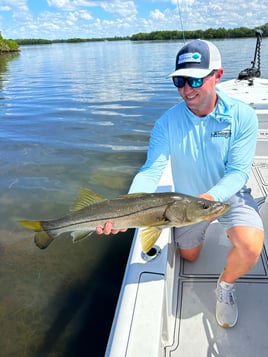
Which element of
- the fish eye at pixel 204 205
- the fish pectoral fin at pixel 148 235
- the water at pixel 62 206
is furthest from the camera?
the water at pixel 62 206

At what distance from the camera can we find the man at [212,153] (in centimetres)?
250

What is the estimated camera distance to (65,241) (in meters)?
4.77

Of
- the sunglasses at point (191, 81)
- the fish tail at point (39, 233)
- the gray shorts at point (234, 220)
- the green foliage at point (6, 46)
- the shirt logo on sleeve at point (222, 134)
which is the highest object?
the green foliage at point (6, 46)

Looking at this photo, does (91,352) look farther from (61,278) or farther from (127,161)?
(127,161)

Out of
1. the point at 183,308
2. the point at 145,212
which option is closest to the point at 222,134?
the point at 145,212

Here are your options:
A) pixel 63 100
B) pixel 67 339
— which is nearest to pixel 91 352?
pixel 67 339

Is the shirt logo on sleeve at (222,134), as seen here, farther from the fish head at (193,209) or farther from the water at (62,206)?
the water at (62,206)

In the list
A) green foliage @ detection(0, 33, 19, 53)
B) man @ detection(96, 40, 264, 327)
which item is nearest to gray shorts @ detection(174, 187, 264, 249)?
man @ detection(96, 40, 264, 327)

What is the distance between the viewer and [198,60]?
2.47m

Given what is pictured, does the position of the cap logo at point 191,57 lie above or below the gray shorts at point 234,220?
above

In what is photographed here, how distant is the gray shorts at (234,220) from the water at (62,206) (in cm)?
129

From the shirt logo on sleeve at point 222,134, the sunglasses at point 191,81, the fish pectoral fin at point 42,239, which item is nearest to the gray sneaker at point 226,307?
the shirt logo on sleeve at point 222,134

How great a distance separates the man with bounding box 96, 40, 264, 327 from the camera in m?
2.50

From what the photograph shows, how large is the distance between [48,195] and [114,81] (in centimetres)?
1542
